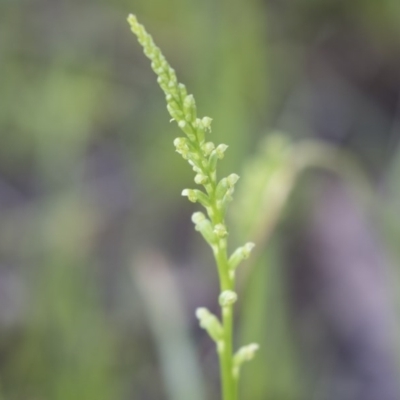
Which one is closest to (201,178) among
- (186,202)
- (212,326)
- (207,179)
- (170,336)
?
(207,179)

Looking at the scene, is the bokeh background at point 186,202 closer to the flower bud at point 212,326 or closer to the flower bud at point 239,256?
the flower bud at point 212,326

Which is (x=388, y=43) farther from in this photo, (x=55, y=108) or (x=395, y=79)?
(x=55, y=108)

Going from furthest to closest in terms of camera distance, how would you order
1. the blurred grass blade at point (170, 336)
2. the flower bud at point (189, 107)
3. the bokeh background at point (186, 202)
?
the bokeh background at point (186, 202)
the blurred grass blade at point (170, 336)
the flower bud at point (189, 107)

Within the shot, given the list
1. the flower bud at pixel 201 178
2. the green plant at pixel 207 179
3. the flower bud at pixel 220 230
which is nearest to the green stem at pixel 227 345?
the green plant at pixel 207 179

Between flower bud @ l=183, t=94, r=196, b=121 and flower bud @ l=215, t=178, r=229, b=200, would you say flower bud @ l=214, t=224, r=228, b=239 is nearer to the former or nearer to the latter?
flower bud @ l=215, t=178, r=229, b=200

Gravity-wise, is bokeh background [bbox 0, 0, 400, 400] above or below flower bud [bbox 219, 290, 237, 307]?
above

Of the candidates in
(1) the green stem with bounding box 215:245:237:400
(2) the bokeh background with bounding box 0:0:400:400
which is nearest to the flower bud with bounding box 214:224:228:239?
(1) the green stem with bounding box 215:245:237:400
